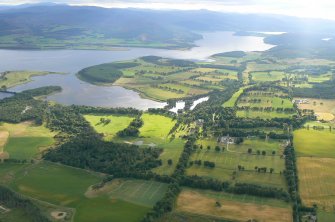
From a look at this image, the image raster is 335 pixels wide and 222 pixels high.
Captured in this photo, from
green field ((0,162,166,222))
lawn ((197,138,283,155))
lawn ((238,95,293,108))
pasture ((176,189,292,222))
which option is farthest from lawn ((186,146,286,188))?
lawn ((238,95,293,108))

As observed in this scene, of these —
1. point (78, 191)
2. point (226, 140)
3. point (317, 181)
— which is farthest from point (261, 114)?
point (78, 191)

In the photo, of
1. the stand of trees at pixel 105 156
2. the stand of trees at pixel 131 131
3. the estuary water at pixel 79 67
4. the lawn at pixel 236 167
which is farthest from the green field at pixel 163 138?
the estuary water at pixel 79 67

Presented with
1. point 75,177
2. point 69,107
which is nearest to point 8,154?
point 75,177

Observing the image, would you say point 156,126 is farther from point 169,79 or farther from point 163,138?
point 169,79

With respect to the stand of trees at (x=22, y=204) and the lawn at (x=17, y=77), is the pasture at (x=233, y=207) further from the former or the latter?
the lawn at (x=17, y=77)

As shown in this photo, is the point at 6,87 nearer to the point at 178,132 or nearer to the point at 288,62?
the point at 178,132
